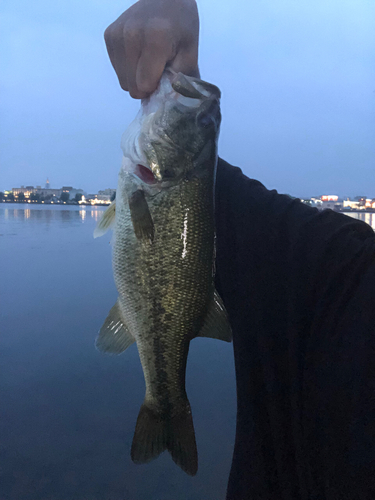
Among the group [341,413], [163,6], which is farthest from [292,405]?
[163,6]

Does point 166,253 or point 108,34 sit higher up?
point 108,34

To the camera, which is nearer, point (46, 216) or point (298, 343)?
point (298, 343)

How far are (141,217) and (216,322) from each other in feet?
1.72

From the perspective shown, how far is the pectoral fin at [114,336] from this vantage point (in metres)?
1.23

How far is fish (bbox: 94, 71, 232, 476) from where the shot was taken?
120cm

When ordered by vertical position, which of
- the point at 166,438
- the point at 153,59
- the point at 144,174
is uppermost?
the point at 153,59

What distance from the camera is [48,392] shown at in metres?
3.13

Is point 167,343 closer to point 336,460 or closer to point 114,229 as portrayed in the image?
point 114,229

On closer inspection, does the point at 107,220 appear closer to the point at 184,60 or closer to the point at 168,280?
the point at 168,280

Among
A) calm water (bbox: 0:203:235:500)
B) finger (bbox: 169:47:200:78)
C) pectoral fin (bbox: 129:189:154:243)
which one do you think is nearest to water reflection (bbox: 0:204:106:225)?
calm water (bbox: 0:203:235:500)

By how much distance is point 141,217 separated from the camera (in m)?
1.17

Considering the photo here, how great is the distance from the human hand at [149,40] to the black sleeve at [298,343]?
2.19ft

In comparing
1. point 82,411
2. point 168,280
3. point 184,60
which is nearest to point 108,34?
point 184,60

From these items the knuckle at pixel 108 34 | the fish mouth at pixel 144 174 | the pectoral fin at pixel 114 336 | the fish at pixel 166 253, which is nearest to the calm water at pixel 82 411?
the fish at pixel 166 253
